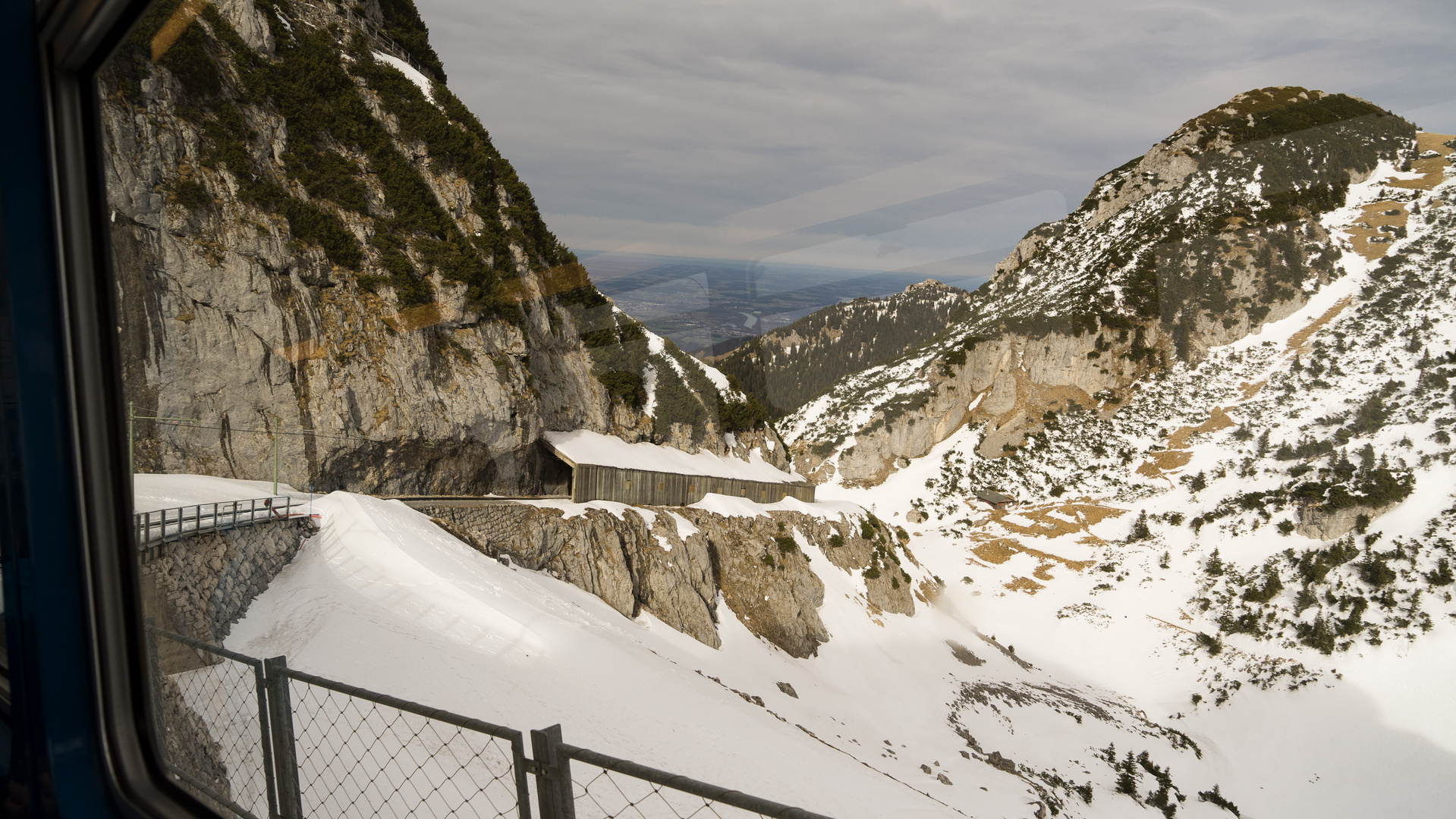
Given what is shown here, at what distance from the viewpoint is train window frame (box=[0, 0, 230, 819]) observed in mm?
2510

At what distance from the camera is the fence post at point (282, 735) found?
305 cm

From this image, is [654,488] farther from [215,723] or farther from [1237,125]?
[1237,125]

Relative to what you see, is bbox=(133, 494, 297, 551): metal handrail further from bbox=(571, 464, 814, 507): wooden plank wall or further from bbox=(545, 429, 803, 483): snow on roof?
bbox=(545, 429, 803, 483): snow on roof

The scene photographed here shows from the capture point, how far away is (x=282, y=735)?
3086mm

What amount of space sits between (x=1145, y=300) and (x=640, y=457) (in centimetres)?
5873

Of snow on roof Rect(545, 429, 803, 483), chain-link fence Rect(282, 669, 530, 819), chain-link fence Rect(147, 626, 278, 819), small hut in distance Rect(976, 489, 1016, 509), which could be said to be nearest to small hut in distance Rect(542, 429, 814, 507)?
snow on roof Rect(545, 429, 803, 483)

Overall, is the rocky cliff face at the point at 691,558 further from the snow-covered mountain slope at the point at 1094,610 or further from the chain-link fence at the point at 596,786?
the chain-link fence at the point at 596,786

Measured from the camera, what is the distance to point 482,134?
959 inches

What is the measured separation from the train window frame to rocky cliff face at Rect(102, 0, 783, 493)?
596 centimetres

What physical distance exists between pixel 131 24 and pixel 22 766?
2.92 meters

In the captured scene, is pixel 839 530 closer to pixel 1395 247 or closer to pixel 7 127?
pixel 7 127

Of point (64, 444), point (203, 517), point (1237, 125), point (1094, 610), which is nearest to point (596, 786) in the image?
point (64, 444)

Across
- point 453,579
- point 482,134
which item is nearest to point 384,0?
point 482,134

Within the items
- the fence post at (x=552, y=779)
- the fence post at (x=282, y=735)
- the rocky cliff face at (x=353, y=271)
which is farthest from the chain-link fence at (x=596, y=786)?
the rocky cliff face at (x=353, y=271)
